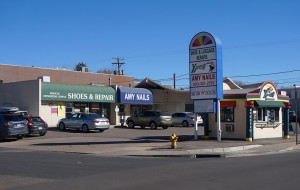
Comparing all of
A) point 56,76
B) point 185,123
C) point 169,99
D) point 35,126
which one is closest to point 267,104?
point 35,126

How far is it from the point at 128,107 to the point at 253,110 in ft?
70.2

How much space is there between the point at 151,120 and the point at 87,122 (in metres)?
7.14

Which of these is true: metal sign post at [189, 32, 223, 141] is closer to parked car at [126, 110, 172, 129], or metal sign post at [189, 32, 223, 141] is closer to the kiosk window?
the kiosk window

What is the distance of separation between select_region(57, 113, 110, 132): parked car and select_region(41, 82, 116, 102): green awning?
2917mm

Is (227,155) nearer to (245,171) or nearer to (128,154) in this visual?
(128,154)

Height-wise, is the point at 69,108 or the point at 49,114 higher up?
the point at 69,108

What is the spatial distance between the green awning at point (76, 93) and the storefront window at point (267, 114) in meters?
18.4

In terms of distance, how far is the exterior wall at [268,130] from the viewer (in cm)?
2716

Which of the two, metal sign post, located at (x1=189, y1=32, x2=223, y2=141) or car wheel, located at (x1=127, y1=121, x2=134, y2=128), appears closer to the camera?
metal sign post, located at (x1=189, y1=32, x2=223, y2=141)

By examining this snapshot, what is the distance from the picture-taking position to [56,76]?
5403 centimetres

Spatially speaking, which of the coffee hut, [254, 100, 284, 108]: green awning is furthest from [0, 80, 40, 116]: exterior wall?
[254, 100, 284, 108]: green awning

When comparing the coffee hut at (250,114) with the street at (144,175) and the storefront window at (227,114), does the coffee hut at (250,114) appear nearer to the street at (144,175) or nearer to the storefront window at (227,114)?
the storefront window at (227,114)

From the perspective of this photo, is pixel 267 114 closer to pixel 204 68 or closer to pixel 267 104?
pixel 267 104

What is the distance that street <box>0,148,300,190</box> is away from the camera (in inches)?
426
